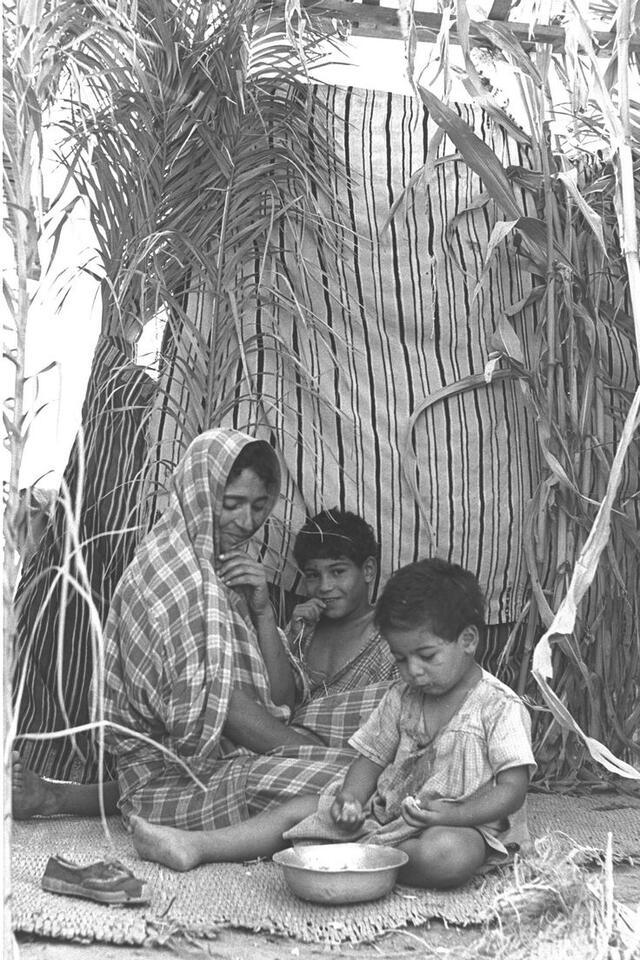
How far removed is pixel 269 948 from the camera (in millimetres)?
2500

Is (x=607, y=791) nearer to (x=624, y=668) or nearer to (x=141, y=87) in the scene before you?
(x=624, y=668)

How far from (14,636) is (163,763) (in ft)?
5.34

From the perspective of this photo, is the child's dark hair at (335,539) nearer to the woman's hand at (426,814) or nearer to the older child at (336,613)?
→ the older child at (336,613)

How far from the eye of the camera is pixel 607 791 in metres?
3.85

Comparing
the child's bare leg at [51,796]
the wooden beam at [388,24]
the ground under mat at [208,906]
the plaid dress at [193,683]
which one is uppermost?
the wooden beam at [388,24]

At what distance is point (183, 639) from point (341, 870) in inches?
36.5

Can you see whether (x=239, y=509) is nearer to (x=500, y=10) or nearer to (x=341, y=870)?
(x=341, y=870)

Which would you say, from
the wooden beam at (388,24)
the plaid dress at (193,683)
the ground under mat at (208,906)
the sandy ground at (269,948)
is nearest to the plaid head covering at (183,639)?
the plaid dress at (193,683)

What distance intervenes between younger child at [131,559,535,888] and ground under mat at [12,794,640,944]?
2.5 inches

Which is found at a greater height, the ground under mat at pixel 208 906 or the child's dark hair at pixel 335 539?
the child's dark hair at pixel 335 539

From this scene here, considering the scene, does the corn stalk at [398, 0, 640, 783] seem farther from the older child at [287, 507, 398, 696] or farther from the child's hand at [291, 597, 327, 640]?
the child's hand at [291, 597, 327, 640]

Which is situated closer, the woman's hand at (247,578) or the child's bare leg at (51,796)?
the child's bare leg at (51,796)

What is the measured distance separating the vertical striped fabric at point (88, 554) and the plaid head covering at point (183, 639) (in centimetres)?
36

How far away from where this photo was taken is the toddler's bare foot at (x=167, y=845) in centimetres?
291
